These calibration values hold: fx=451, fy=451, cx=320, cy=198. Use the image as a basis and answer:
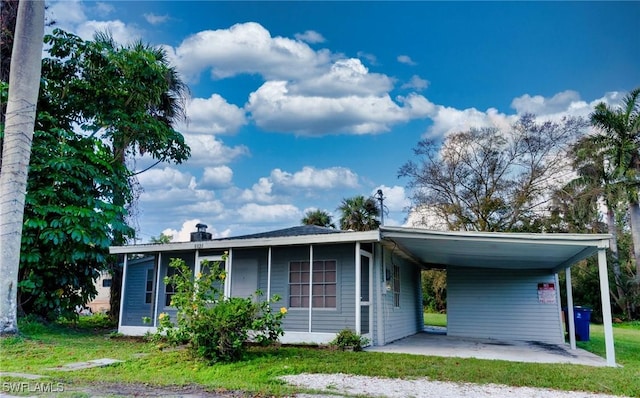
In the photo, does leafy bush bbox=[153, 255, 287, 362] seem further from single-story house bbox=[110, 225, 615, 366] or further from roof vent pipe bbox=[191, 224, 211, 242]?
roof vent pipe bbox=[191, 224, 211, 242]

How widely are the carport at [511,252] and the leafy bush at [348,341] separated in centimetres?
200

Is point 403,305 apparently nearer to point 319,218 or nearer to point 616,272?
point 319,218

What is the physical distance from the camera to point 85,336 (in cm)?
1107

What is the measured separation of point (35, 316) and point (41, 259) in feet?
5.21

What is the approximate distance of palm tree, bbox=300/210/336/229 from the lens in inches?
1105

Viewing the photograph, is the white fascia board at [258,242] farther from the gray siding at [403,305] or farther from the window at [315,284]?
the gray siding at [403,305]

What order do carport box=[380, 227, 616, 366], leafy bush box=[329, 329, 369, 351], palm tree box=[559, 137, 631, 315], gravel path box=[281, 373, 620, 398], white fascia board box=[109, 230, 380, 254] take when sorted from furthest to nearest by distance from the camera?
1. palm tree box=[559, 137, 631, 315]
2. white fascia board box=[109, 230, 380, 254]
3. leafy bush box=[329, 329, 369, 351]
4. carport box=[380, 227, 616, 366]
5. gravel path box=[281, 373, 620, 398]

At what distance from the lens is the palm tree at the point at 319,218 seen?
2808 cm

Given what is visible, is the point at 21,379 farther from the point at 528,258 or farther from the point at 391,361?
the point at 528,258

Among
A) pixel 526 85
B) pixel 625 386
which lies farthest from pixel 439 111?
pixel 625 386

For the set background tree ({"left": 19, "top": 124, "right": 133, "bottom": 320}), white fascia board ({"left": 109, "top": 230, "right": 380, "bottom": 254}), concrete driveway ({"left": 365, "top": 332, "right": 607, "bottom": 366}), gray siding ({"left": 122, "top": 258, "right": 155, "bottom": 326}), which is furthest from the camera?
gray siding ({"left": 122, "top": 258, "right": 155, "bottom": 326})

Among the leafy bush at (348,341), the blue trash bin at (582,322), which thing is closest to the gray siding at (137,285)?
the leafy bush at (348,341)

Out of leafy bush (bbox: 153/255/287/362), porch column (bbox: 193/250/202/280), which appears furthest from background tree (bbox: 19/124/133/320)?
leafy bush (bbox: 153/255/287/362)

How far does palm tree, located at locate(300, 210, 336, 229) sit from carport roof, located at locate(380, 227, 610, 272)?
16.5m
